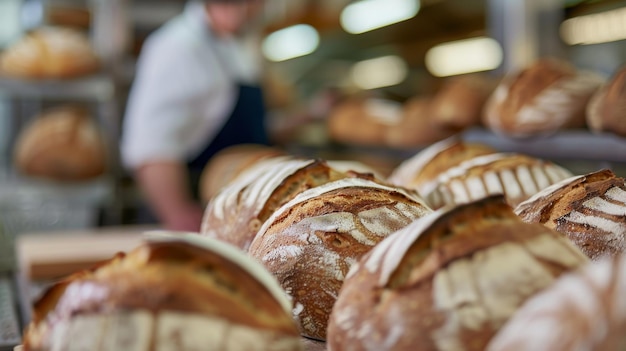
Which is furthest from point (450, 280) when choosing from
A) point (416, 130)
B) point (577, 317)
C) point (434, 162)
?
point (416, 130)

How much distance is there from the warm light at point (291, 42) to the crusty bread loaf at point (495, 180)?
365cm

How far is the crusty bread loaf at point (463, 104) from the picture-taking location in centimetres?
218

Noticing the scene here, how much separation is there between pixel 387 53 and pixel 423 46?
1.06 feet

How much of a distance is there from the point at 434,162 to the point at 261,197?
0.33 meters

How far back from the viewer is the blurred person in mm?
2773

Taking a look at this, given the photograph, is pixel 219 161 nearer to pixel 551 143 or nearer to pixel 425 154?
pixel 551 143

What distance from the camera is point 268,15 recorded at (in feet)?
18.5

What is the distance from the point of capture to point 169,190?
9.07 feet

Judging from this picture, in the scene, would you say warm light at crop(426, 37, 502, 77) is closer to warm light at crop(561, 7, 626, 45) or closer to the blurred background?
the blurred background

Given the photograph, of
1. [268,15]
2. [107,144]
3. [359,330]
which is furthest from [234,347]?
[268,15]

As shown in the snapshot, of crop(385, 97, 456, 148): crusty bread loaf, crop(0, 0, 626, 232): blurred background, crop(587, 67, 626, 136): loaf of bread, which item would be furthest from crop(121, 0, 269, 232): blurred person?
crop(587, 67, 626, 136): loaf of bread

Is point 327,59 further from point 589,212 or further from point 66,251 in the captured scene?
point 589,212

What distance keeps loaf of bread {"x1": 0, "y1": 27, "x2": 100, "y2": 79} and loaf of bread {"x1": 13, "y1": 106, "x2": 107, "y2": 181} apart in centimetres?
26

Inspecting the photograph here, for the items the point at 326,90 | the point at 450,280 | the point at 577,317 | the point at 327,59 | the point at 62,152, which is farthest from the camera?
the point at 327,59
